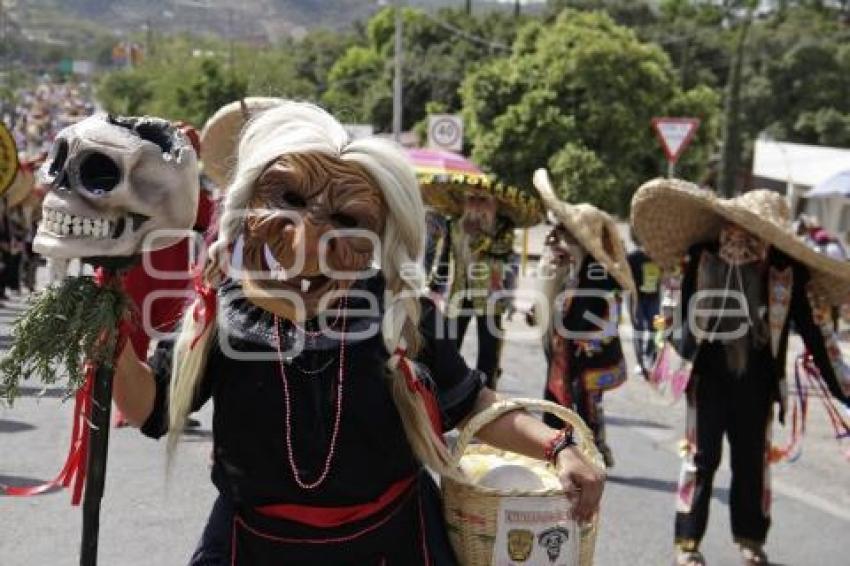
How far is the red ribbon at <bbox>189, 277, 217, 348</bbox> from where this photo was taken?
2.77 meters

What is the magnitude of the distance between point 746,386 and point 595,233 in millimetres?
2045

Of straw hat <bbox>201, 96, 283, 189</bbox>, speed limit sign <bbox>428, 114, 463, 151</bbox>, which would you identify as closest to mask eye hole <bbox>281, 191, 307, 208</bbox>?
straw hat <bbox>201, 96, 283, 189</bbox>

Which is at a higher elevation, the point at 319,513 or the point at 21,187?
the point at 21,187

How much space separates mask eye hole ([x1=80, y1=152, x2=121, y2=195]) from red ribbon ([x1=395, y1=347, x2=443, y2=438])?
2.42 feet

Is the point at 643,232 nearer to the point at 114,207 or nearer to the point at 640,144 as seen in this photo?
the point at 114,207

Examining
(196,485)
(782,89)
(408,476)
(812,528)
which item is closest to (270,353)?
(408,476)

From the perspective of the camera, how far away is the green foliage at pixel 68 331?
95.7 inches

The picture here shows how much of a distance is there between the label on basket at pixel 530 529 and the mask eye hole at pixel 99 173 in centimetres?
112

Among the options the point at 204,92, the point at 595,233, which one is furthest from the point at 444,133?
the point at 204,92

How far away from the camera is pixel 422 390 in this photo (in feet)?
9.05

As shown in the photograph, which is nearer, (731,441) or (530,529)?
(530,529)

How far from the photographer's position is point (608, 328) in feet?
24.2

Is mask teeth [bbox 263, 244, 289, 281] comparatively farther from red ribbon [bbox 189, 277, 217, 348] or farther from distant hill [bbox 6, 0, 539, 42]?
distant hill [bbox 6, 0, 539, 42]

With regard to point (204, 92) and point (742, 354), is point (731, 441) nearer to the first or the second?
point (742, 354)
